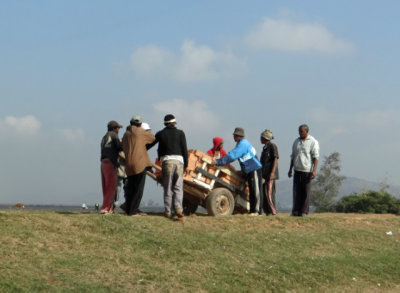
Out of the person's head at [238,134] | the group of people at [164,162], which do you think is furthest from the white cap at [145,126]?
the person's head at [238,134]

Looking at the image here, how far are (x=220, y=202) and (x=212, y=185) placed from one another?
0.46m

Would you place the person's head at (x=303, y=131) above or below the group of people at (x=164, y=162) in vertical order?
above

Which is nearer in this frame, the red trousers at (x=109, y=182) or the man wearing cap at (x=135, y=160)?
the man wearing cap at (x=135, y=160)

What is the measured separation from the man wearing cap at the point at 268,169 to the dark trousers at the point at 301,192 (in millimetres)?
581

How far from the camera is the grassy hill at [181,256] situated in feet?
27.6

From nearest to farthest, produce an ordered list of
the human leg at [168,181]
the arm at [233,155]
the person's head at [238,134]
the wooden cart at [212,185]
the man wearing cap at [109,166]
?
the human leg at [168,181] → the man wearing cap at [109,166] → the wooden cart at [212,185] → the arm at [233,155] → the person's head at [238,134]

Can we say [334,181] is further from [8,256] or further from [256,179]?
[8,256]

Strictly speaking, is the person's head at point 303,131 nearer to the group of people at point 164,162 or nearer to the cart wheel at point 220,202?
the group of people at point 164,162

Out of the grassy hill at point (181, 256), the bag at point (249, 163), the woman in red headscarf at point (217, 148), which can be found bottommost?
the grassy hill at point (181, 256)

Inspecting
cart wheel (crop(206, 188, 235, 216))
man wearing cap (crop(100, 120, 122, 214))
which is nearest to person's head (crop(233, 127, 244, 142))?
cart wheel (crop(206, 188, 235, 216))

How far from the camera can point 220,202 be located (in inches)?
→ 524

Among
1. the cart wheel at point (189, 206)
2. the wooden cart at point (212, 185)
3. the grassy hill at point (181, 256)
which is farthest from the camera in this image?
the cart wheel at point (189, 206)

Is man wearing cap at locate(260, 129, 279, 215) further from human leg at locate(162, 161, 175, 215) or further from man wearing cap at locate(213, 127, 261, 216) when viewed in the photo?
human leg at locate(162, 161, 175, 215)

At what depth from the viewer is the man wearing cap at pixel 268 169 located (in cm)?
1434
